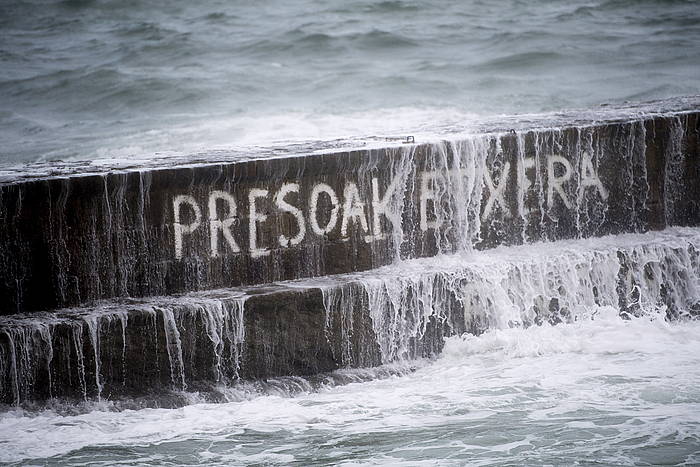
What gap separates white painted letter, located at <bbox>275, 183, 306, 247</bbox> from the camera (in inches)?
328

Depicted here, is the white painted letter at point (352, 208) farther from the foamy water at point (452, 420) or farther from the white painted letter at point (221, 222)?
the foamy water at point (452, 420)

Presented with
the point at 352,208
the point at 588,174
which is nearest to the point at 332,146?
the point at 352,208

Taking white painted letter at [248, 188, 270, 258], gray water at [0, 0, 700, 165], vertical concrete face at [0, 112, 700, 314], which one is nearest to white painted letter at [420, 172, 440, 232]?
vertical concrete face at [0, 112, 700, 314]

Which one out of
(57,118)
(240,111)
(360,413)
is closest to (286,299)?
(360,413)

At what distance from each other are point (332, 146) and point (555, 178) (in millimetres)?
2027

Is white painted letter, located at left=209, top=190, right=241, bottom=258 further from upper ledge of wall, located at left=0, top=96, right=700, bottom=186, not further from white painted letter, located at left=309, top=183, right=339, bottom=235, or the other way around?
white painted letter, located at left=309, top=183, right=339, bottom=235

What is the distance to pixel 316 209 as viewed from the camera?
8.45 m

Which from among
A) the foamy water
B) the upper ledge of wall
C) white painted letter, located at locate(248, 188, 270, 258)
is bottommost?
the foamy water

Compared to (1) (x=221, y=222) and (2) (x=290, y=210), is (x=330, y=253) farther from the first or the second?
(1) (x=221, y=222)

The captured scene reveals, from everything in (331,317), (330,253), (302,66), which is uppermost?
(302,66)

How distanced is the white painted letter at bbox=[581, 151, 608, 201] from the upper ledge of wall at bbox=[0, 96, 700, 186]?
304 mm

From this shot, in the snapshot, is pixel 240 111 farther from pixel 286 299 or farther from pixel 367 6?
pixel 286 299

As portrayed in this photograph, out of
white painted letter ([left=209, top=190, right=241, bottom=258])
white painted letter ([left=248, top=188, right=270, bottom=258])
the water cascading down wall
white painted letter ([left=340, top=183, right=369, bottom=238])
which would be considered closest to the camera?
the water cascading down wall

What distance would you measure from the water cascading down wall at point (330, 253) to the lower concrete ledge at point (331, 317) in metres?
0.01
